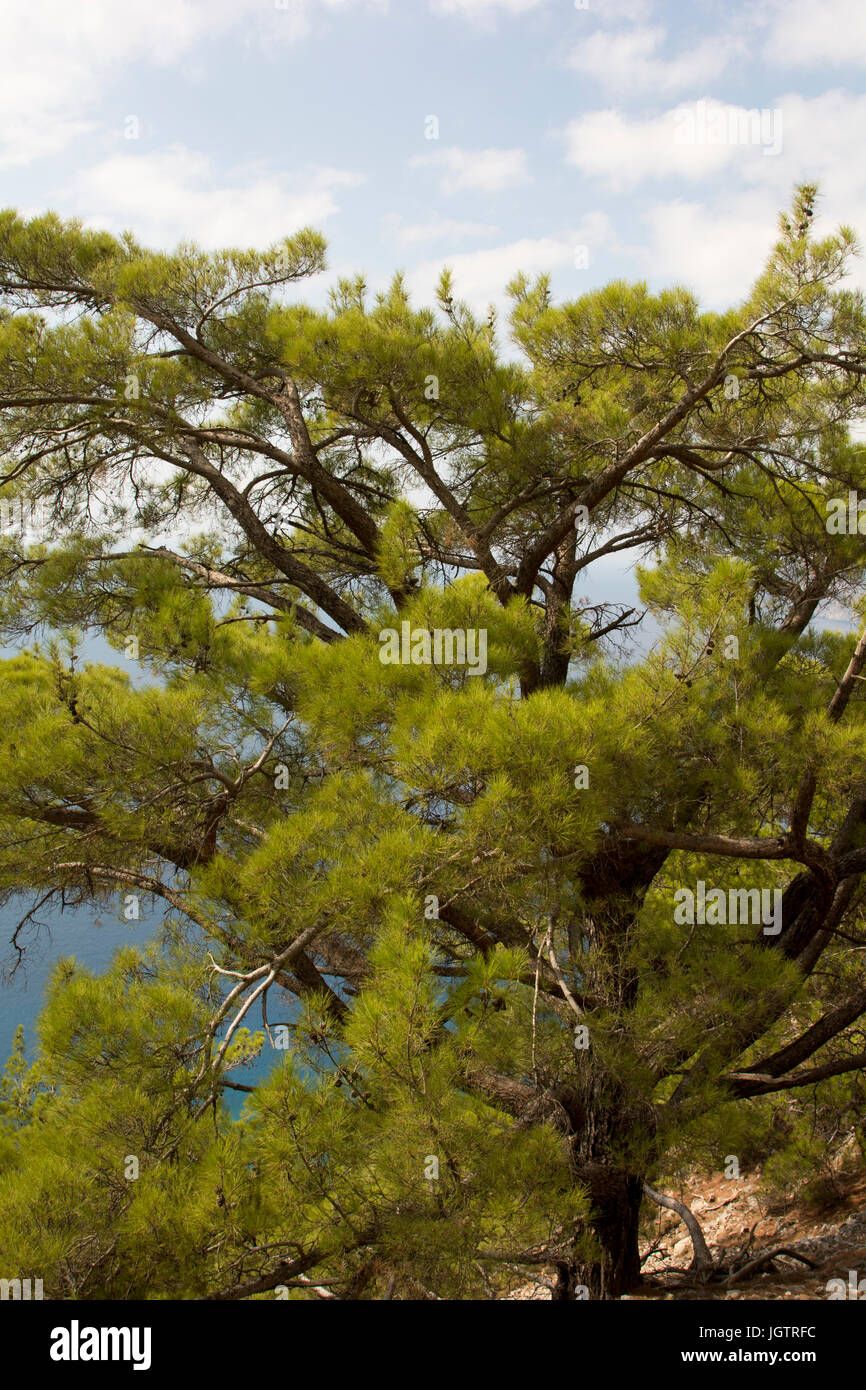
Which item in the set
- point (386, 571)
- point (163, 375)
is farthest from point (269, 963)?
point (163, 375)

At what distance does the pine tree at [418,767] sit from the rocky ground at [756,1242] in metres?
0.42

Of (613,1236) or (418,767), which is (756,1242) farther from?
(418,767)

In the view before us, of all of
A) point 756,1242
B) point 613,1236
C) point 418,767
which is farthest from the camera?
point 756,1242

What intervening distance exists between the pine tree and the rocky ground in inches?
16.7

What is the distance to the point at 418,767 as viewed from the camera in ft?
8.17

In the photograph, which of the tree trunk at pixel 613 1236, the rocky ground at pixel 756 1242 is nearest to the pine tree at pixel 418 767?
the tree trunk at pixel 613 1236

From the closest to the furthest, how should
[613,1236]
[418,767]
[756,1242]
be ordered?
[418,767] → [613,1236] → [756,1242]

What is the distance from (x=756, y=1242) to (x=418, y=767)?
3798 mm

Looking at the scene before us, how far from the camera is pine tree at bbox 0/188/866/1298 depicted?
2.25 metres

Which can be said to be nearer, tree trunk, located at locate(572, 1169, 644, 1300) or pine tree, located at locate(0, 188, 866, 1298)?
pine tree, located at locate(0, 188, 866, 1298)

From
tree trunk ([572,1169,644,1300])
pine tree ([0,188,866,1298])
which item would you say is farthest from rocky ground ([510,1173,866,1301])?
pine tree ([0,188,866,1298])

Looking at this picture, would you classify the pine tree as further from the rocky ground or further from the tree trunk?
the rocky ground

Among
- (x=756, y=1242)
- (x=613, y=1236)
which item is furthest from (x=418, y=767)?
→ (x=756, y=1242)
